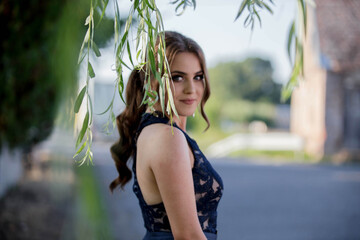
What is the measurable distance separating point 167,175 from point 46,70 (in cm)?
433

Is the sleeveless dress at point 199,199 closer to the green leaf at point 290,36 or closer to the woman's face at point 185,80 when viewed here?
the woman's face at point 185,80

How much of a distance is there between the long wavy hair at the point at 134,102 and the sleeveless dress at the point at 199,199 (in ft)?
0.57

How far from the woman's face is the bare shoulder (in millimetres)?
113

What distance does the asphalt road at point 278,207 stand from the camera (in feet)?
19.9

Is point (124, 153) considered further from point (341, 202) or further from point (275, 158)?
point (275, 158)

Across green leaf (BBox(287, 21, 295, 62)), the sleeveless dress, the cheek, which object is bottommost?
the sleeveless dress

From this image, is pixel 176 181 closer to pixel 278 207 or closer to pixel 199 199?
pixel 199 199

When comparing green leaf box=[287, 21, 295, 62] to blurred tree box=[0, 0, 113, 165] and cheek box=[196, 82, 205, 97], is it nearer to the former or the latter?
cheek box=[196, 82, 205, 97]

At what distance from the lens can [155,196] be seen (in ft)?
4.43

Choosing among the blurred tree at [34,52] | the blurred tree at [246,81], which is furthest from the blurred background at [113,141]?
the blurred tree at [246,81]

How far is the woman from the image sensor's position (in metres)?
1.19

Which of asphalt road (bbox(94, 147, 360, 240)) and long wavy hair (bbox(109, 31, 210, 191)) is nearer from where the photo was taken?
long wavy hair (bbox(109, 31, 210, 191))

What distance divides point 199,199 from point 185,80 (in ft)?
1.24

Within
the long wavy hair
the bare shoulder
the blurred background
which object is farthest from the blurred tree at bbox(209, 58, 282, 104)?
A: the bare shoulder
